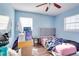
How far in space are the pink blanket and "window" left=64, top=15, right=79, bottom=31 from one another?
19 cm

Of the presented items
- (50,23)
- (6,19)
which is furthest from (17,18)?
(50,23)

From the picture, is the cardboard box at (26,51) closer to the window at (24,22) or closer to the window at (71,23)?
the window at (24,22)

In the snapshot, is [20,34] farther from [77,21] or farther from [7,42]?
[77,21]

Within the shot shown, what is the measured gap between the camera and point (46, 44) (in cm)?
130

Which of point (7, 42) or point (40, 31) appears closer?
point (7, 42)

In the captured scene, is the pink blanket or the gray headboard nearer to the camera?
the pink blanket

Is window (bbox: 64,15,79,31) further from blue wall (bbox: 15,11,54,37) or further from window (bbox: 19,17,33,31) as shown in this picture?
window (bbox: 19,17,33,31)

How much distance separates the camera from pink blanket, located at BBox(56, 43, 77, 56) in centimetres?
118

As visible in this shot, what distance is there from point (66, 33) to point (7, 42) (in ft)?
2.24

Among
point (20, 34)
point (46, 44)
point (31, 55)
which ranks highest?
point (20, 34)

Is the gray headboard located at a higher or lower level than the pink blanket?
higher

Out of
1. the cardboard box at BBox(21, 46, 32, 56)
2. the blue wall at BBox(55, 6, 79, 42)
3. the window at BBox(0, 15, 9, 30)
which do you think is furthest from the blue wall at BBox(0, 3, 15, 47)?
the blue wall at BBox(55, 6, 79, 42)

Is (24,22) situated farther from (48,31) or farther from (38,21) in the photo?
(48,31)

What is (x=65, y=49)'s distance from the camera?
1206 millimetres
